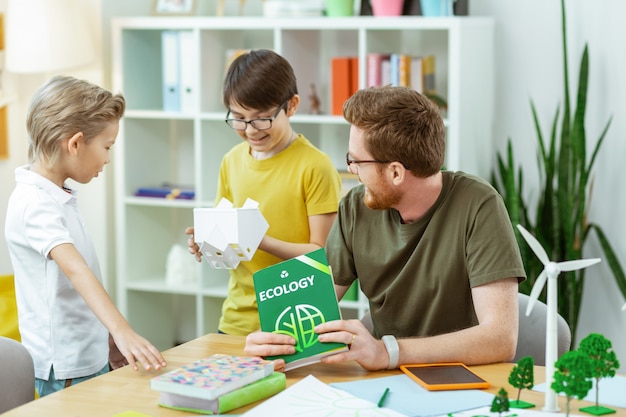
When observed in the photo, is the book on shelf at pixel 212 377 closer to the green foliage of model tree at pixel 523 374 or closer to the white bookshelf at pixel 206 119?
the green foliage of model tree at pixel 523 374

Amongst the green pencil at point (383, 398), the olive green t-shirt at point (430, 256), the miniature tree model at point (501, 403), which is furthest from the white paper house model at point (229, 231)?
the miniature tree model at point (501, 403)

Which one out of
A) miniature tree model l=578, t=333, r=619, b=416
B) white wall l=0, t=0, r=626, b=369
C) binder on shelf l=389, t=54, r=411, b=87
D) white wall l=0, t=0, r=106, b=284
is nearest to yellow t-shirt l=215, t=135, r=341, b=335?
miniature tree model l=578, t=333, r=619, b=416

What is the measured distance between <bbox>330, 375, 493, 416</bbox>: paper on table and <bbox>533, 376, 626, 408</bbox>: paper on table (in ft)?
0.49

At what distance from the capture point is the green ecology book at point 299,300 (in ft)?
5.82

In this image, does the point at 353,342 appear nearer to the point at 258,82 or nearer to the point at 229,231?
the point at 229,231

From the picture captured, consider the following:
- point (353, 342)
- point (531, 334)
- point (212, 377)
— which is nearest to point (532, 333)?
point (531, 334)

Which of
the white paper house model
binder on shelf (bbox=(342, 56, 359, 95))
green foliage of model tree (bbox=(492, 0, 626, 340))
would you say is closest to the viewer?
the white paper house model

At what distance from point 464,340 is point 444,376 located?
0.45 feet

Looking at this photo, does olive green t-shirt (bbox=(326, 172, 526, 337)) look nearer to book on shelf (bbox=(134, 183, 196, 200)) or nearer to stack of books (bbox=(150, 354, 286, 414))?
stack of books (bbox=(150, 354, 286, 414))

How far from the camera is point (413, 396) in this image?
5.33 ft

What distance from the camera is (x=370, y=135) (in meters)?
2.01

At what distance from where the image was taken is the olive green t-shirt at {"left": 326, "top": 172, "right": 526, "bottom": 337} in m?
1.97

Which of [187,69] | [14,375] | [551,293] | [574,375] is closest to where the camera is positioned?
[574,375]

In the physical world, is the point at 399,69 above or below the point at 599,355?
above
